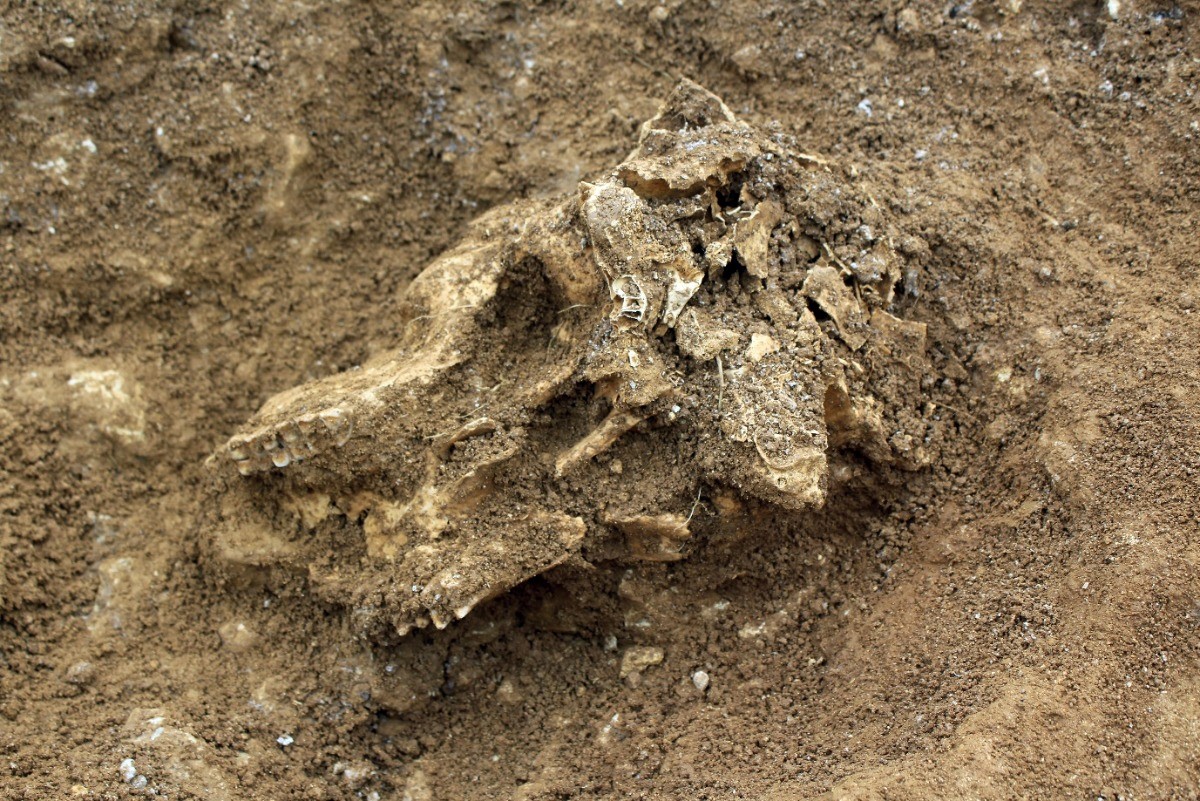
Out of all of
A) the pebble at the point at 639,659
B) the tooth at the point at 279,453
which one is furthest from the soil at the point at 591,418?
the tooth at the point at 279,453

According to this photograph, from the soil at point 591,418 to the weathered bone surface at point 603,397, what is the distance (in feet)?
0.29

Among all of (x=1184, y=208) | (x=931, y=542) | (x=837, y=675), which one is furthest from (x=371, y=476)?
(x=1184, y=208)

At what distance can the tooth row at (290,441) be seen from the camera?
3986 mm

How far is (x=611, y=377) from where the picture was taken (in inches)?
149

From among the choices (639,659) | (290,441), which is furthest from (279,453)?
(639,659)

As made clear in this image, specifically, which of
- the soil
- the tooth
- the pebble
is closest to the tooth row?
the tooth

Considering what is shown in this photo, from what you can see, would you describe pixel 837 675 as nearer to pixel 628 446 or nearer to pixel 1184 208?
pixel 628 446

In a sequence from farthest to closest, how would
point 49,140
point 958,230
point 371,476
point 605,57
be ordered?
1. point 605,57
2. point 49,140
3. point 958,230
4. point 371,476

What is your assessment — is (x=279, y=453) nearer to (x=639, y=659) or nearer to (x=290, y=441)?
(x=290, y=441)

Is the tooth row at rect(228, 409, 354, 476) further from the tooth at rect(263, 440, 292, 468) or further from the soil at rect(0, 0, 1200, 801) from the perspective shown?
the soil at rect(0, 0, 1200, 801)

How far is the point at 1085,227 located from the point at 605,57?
7.98 ft

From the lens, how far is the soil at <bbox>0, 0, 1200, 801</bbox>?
12.0 feet

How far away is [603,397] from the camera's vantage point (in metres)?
3.89

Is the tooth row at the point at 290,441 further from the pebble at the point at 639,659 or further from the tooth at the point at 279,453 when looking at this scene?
the pebble at the point at 639,659
